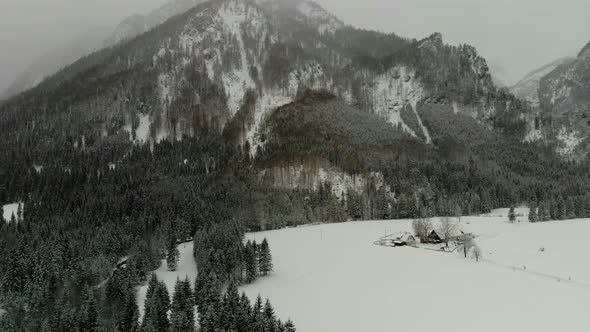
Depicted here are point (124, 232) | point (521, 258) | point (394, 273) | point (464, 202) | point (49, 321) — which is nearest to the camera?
point (49, 321)


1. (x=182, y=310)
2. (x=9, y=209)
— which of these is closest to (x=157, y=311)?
(x=182, y=310)

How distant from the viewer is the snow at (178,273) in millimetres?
97312

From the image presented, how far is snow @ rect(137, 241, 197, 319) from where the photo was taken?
319 ft

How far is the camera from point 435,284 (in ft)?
294

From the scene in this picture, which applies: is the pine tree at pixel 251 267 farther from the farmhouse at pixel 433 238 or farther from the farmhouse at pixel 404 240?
the farmhouse at pixel 433 238

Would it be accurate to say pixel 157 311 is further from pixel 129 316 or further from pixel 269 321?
pixel 269 321

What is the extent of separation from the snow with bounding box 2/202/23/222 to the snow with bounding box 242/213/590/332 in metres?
110

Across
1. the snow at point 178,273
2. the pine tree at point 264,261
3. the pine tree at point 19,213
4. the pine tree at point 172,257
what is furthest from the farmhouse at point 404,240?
the pine tree at point 19,213

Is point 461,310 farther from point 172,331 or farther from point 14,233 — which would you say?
point 14,233

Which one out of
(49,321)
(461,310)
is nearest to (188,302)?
(49,321)

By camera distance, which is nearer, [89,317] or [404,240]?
[89,317]

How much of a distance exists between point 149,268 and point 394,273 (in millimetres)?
58962

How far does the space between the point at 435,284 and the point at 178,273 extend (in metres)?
59.4

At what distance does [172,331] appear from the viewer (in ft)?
236
